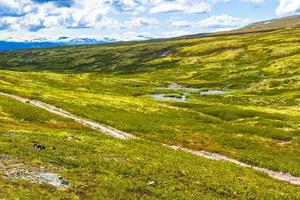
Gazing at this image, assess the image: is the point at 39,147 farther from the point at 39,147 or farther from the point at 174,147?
the point at 174,147

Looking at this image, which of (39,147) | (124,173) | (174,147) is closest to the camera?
(124,173)

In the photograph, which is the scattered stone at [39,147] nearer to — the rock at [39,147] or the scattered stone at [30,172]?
the rock at [39,147]

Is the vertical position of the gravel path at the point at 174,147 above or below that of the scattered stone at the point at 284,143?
above

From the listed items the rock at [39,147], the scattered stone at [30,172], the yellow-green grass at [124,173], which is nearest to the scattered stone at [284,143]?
the yellow-green grass at [124,173]

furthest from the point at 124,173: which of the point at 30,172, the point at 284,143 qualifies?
the point at 284,143

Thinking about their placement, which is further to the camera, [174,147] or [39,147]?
[174,147]

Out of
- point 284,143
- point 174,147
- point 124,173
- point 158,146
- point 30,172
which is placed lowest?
point 284,143

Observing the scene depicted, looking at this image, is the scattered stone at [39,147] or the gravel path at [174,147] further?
the gravel path at [174,147]

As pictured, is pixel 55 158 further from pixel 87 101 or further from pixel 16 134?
pixel 87 101

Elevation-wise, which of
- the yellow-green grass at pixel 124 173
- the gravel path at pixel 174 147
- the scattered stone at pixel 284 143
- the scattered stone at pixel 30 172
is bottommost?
the scattered stone at pixel 284 143

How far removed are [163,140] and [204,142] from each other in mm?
6027

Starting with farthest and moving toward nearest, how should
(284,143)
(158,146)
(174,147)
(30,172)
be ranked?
(284,143)
(174,147)
(158,146)
(30,172)

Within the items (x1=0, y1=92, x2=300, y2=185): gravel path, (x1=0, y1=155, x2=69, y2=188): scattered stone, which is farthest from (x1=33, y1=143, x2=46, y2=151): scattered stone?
(x1=0, y1=92, x2=300, y2=185): gravel path

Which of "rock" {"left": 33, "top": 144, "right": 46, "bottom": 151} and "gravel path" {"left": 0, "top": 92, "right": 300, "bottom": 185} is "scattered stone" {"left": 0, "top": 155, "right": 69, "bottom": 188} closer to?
"rock" {"left": 33, "top": 144, "right": 46, "bottom": 151}
